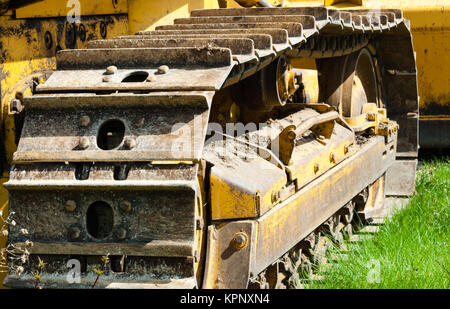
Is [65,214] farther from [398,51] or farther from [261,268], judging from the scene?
[398,51]

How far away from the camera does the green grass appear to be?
4.07 metres

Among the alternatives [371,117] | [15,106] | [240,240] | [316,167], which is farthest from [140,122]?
[371,117]

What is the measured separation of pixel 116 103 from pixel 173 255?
0.58 m

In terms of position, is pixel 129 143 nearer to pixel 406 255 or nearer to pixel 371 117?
pixel 406 255

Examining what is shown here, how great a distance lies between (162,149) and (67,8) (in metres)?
1.56

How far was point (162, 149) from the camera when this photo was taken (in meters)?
2.96

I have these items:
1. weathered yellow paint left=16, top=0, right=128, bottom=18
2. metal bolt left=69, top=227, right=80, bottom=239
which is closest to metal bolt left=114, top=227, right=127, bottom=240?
metal bolt left=69, top=227, right=80, bottom=239

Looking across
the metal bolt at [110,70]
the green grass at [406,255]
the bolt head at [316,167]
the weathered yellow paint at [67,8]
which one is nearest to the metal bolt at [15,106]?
the weathered yellow paint at [67,8]

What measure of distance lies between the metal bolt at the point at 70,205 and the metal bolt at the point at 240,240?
636 mm

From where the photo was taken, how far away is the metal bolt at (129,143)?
2.99m

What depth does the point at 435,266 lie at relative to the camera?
4.32 metres

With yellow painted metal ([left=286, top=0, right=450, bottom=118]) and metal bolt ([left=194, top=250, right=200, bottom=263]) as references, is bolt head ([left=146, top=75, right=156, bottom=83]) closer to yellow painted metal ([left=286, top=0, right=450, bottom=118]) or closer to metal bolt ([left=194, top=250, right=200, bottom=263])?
metal bolt ([left=194, top=250, right=200, bottom=263])

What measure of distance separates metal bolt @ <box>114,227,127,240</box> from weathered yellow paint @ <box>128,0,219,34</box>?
1785mm

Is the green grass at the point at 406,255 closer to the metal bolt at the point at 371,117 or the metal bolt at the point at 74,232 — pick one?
the metal bolt at the point at 371,117
